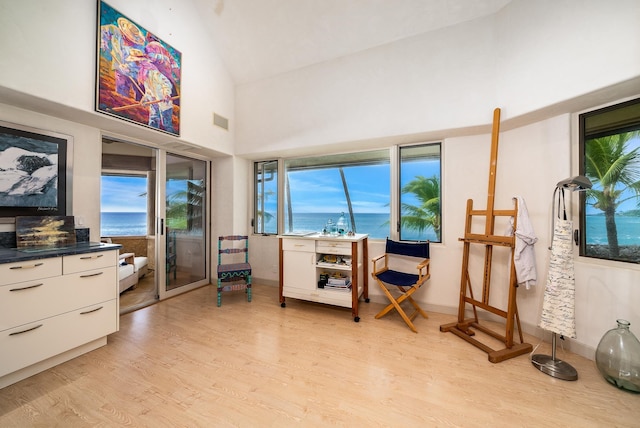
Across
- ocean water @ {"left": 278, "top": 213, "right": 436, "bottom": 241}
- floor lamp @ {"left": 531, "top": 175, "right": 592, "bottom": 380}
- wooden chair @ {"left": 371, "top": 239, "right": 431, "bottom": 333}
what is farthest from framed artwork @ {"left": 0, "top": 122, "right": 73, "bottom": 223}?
floor lamp @ {"left": 531, "top": 175, "right": 592, "bottom": 380}

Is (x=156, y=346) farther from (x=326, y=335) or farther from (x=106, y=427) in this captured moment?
(x=326, y=335)

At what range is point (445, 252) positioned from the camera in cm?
300

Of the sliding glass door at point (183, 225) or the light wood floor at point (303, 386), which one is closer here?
the light wood floor at point (303, 386)

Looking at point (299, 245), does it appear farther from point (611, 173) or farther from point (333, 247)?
point (611, 173)

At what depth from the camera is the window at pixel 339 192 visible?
3549 millimetres

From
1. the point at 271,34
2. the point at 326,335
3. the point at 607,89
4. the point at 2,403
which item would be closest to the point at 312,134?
the point at 271,34

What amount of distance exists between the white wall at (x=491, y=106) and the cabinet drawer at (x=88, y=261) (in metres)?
2.40

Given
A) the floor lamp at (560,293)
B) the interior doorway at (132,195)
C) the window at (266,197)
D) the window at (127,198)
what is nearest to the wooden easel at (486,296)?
the floor lamp at (560,293)

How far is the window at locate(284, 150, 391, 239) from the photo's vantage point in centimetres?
355

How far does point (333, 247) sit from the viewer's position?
9.78 feet

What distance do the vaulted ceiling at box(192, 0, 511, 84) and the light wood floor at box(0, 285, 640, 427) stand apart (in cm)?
355

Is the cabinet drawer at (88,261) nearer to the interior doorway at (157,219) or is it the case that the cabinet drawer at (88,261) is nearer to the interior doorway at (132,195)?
the interior doorway at (157,219)

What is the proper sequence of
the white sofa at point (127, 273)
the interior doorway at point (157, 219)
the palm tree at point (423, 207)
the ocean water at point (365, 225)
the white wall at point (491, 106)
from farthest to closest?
the white sofa at point (127, 273)
the interior doorway at point (157, 219)
the ocean water at point (365, 225)
the palm tree at point (423, 207)
the white wall at point (491, 106)

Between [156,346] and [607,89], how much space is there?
449cm
